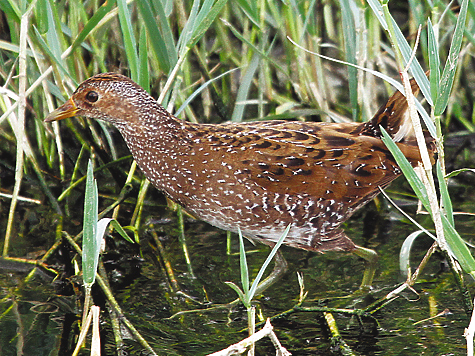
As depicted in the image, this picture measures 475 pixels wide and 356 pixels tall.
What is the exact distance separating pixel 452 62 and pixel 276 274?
1.53 meters

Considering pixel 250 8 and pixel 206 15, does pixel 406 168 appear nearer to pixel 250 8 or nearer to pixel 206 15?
pixel 206 15

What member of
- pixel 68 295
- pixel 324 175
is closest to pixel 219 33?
pixel 324 175

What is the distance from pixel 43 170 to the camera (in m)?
4.24

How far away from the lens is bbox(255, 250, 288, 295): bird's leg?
330 centimetres

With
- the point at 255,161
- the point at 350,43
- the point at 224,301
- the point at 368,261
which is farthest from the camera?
the point at 350,43

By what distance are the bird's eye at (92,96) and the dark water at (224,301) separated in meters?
0.83

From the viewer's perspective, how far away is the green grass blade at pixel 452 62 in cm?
223

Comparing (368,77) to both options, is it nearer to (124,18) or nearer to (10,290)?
(124,18)

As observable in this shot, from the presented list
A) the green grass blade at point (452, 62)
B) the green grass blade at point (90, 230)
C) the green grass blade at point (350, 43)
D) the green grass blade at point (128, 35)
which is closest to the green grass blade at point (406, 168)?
the green grass blade at point (452, 62)

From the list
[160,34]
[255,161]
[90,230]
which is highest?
[160,34]

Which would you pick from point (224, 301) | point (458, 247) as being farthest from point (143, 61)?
point (458, 247)

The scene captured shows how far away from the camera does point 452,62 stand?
2219mm

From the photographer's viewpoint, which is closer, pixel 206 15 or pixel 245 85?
pixel 206 15

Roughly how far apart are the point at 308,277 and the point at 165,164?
38.7 inches
